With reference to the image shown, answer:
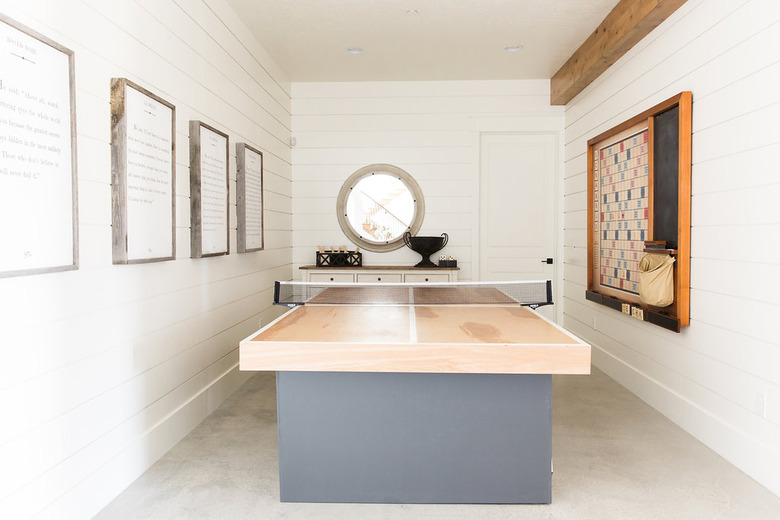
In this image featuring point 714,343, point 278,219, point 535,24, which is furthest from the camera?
point 278,219

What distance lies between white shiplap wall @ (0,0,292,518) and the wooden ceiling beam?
2.65 m

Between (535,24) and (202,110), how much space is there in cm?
248

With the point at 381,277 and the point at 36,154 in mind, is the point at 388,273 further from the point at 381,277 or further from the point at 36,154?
the point at 36,154

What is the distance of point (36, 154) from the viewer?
67.1 inches

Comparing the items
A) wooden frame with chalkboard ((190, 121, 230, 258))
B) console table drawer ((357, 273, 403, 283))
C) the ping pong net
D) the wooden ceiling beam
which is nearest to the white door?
the wooden ceiling beam

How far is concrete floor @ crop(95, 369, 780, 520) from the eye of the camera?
81.5 inches

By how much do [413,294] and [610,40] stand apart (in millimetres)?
2328

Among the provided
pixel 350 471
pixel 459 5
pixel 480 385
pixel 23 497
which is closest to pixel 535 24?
pixel 459 5

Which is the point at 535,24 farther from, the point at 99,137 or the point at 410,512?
the point at 410,512

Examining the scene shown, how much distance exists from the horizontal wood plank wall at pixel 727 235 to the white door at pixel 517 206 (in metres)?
1.70

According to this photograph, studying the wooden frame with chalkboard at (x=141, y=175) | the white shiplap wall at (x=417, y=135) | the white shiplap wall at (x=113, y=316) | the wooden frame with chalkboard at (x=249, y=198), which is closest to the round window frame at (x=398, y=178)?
the white shiplap wall at (x=417, y=135)

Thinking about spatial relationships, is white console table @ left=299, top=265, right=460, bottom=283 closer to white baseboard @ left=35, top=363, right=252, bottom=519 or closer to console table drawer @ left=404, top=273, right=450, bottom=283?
console table drawer @ left=404, top=273, right=450, bottom=283

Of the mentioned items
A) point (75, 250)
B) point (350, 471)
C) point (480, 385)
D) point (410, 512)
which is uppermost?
point (75, 250)

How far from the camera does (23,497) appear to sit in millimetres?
1712
